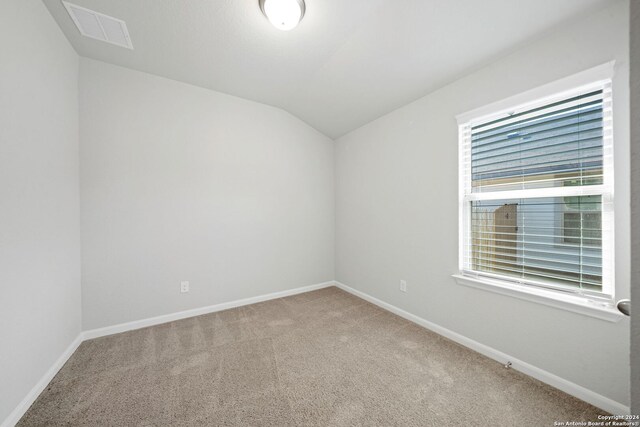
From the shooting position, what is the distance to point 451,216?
2.37 meters

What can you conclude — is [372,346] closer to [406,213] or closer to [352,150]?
[406,213]

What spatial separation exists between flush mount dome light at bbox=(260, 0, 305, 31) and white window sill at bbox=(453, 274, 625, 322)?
8.32 feet

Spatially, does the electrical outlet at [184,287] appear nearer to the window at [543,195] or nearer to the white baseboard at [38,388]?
the white baseboard at [38,388]

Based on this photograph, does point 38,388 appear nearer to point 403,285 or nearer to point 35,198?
point 35,198

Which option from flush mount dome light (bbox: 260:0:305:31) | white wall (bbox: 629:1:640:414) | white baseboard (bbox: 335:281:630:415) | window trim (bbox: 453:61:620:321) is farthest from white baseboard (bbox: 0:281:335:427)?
flush mount dome light (bbox: 260:0:305:31)

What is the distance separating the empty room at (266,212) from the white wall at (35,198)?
0.06 feet

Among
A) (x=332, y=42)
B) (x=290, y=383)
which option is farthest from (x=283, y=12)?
(x=290, y=383)

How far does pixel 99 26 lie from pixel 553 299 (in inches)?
157

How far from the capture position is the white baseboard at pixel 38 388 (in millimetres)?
1496

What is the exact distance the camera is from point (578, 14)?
1591mm

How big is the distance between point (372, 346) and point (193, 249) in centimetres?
217

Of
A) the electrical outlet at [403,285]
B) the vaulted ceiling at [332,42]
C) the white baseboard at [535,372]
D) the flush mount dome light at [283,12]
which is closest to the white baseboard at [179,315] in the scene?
the electrical outlet at [403,285]

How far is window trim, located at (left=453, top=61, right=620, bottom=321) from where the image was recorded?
1.55 metres

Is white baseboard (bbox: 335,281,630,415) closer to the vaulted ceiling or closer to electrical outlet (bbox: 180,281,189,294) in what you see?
the vaulted ceiling
